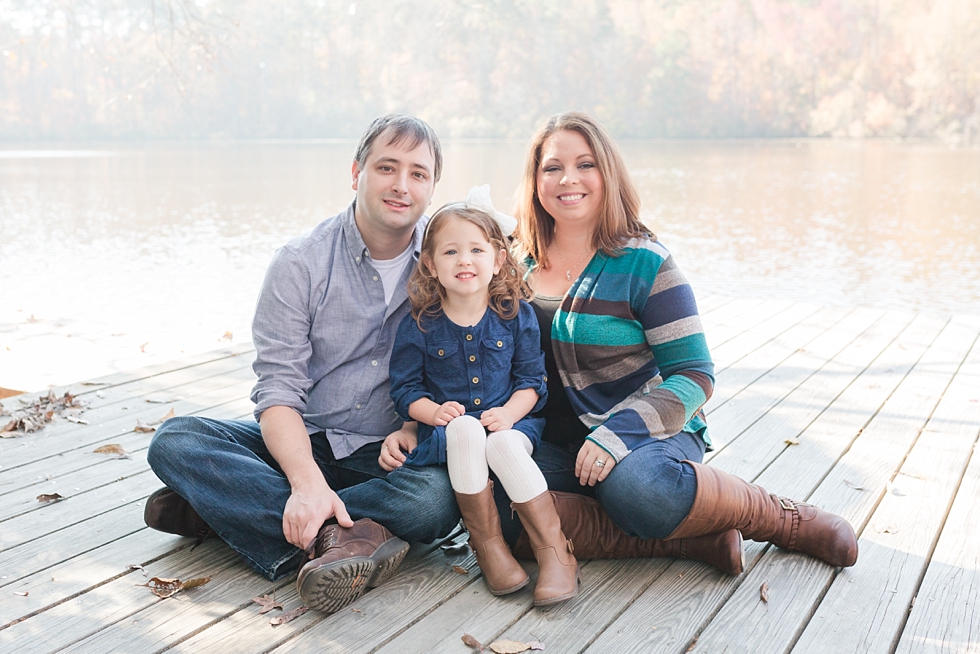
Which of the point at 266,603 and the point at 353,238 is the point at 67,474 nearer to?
the point at 266,603

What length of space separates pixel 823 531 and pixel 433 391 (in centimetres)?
105

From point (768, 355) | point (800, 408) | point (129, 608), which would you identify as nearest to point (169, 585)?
point (129, 608)

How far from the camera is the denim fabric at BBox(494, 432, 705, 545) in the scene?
2070 mm

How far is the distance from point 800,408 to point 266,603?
2.32 metres

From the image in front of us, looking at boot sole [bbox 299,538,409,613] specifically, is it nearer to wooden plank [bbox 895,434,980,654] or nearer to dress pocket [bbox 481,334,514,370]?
dress pocket [bbox 481,334,514,370]

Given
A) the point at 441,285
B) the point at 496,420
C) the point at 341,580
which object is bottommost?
the point at 341,580

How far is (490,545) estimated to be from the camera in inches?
82.0

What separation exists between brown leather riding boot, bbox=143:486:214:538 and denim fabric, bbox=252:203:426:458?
0.32 metres

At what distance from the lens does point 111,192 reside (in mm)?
18594

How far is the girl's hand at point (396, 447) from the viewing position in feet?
7.36

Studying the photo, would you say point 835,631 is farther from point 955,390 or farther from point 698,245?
point 698,245

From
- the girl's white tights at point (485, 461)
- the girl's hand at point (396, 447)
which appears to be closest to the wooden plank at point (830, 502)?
the girl's white tights at point (485, 461)

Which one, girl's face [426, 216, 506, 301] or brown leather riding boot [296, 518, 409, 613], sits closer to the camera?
brown leather riding boot [296, 518, 409, 613]

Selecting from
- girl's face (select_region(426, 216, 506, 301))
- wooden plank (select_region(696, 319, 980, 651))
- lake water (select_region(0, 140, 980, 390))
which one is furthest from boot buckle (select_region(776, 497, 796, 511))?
lake water (select_region(0, 140, 980, 390))
